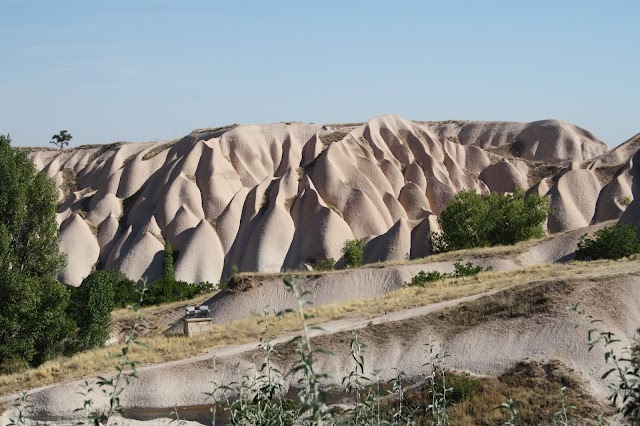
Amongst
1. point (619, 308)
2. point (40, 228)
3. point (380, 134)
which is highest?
point (380, 134)

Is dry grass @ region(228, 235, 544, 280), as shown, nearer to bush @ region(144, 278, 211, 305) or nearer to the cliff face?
bush @ region(144, 278, 211, 305)

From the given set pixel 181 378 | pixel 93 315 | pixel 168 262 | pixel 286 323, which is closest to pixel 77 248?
pixel 168 262

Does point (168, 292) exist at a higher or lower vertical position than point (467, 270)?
lower

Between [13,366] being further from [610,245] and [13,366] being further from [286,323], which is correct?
[610,245]

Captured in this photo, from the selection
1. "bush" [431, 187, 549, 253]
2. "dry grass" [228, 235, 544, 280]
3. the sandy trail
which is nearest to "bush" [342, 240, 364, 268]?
"bush" [431, 187, 549, 253]

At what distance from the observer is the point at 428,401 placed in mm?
19953

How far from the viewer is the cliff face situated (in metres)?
60.6

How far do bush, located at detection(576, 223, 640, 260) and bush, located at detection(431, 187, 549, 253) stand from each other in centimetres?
1130

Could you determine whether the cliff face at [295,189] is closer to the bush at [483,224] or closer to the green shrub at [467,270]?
the bush at [483,224]

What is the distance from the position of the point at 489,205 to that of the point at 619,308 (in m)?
28.8

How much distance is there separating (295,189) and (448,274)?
30.7m

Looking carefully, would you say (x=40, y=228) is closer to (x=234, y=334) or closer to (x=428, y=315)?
(x=234, y=334)

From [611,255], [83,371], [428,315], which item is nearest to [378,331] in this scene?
[428,315]

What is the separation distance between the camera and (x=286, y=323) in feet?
94.9
